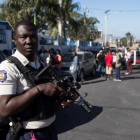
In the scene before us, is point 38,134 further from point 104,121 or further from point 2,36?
point 2,36

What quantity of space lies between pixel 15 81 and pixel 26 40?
351 mm

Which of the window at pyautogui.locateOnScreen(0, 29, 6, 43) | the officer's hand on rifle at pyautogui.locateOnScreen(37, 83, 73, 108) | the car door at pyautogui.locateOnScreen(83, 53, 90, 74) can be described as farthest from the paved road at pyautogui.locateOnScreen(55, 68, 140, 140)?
the window at pyautogui.locateOnScreen(0, 29, 6, 43)

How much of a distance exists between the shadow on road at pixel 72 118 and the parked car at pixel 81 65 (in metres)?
4.93

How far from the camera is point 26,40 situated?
1.72m

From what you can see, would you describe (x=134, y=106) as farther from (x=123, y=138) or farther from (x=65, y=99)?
(x=65, y=99)

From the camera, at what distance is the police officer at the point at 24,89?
1.52 m

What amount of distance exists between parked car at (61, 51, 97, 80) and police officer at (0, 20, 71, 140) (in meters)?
9.12

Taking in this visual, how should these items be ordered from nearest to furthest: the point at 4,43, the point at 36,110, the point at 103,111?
1. the point at 36,110
2. the point at 103,111
3. the point at 4,43

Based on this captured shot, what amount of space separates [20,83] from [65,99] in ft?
1.33

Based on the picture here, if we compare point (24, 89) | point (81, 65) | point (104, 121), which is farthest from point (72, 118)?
point (81, 65)

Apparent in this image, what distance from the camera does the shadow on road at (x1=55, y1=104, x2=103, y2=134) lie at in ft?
15.9

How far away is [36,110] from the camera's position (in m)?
1.67

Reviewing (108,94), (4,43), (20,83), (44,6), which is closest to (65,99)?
(20,83)

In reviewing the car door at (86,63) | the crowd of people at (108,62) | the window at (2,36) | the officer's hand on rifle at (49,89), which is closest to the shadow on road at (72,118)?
the officer's hand on rifle at (49,89)
